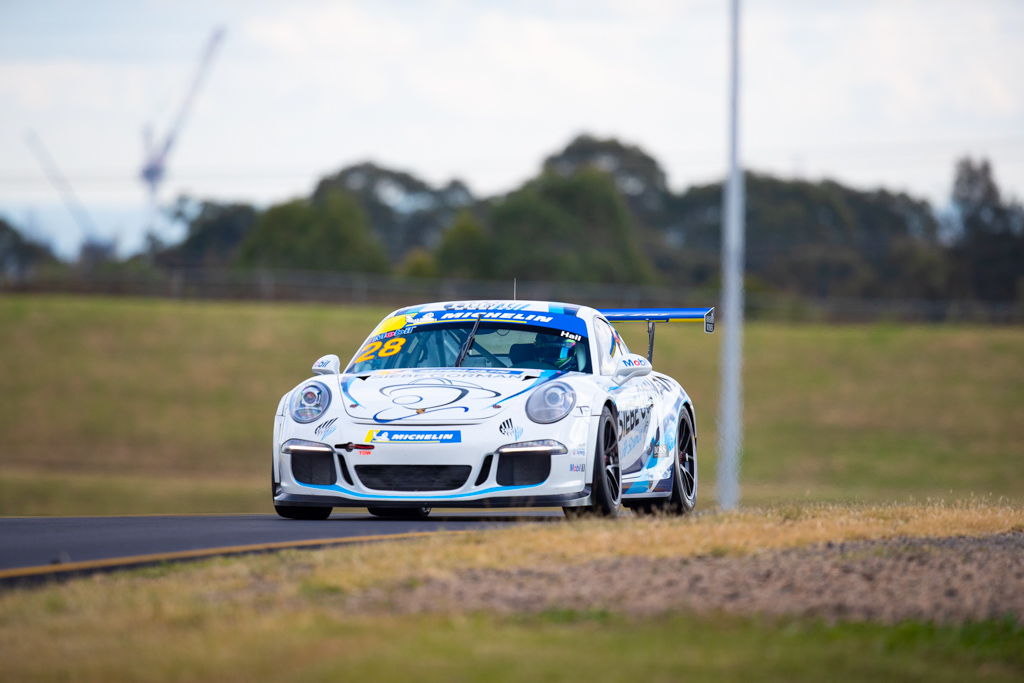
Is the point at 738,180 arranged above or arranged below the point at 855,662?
above

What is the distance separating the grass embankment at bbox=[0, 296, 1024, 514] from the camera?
118 feet

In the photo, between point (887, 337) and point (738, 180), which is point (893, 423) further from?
point (738, 180)

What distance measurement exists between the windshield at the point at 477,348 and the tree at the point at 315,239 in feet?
209

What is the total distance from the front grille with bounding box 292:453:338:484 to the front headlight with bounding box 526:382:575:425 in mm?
1291

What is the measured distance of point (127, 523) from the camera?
11086 mm

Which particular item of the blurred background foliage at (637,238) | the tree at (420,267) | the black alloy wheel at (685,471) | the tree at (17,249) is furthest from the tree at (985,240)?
the black alloy wheel at (685,471)

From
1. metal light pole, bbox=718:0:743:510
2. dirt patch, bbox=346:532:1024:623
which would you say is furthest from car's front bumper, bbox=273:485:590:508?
metal light pole, bbox=718:0:743:510

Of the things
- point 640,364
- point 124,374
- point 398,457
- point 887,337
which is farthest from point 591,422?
point 887,337

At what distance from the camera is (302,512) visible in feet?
37.0

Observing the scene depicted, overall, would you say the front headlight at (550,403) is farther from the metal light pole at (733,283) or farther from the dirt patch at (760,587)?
the metal light pole at (733,283)

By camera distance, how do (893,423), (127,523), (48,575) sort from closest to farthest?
(48,575), (127,523), (893,423)

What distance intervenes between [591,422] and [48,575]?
3.73 m

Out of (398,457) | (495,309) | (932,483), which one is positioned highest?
(495,309)

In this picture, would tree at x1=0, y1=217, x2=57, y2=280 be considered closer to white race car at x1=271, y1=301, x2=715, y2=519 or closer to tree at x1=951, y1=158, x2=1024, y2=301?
tree at x1=951, y1=158, x2=1024, y2=301
